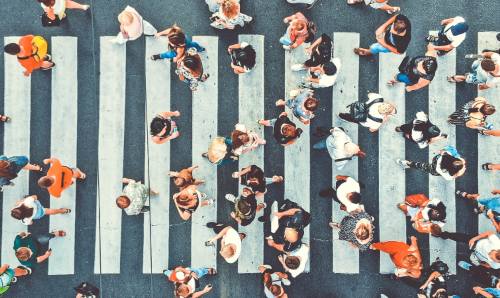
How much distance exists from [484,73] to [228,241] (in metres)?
5.34

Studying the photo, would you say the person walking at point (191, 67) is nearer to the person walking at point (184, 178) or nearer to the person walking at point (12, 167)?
the person walking at point (184, 178)

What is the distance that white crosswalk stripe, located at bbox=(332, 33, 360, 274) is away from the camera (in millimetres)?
8469

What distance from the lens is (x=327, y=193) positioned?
8234 millimetres

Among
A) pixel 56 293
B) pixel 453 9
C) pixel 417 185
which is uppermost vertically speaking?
pixel 453 9

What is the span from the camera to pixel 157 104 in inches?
332

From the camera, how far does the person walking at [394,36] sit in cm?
708

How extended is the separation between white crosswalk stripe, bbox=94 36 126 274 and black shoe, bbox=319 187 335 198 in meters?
3.80

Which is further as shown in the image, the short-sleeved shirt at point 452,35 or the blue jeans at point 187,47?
the blue jeans at point 187,47

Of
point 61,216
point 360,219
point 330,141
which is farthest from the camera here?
point 61,216

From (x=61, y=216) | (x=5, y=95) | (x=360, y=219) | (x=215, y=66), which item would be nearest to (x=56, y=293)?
(x=61, y=216)

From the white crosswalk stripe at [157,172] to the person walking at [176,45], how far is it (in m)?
0.21

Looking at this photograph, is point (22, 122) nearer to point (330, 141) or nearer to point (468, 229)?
point (330, 141)

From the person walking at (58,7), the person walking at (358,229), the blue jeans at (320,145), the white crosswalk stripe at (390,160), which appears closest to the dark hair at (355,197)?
the person walking at (358,229)

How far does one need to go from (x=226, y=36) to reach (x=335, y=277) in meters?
5.03
